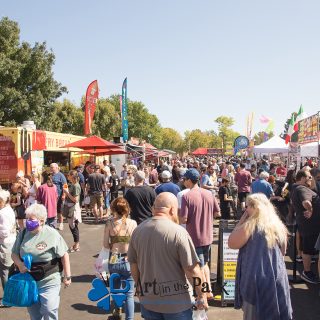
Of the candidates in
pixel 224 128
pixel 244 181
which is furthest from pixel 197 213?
pixel 224 128

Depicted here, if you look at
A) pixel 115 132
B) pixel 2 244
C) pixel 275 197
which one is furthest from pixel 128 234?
pixel 115 132

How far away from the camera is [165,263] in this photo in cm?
314

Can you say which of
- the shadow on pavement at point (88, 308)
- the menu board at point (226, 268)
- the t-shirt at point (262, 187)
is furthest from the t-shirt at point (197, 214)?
the t-shirt at point (262, 187)

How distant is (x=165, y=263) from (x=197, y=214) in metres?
2.27

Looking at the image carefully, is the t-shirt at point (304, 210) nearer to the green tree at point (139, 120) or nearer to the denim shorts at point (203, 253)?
the denim shorts at point (203, 253)

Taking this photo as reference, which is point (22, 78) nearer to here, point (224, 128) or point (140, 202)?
point (140, 202)

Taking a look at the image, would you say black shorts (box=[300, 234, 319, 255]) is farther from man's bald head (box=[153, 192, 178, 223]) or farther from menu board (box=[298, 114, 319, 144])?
menu board (box=[298, 114, 319, 144])

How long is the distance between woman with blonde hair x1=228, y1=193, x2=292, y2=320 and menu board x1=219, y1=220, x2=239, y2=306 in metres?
2.03

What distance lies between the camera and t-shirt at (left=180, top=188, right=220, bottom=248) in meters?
5.36

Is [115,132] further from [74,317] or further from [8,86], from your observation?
[74,317]

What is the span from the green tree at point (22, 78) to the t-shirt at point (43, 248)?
2455cm

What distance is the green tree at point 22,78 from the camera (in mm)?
26969

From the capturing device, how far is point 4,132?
1302 cm

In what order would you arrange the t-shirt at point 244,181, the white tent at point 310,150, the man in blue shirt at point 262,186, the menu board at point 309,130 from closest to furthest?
the man in blue shirt at point 262,186, the t-shirt at point 244,181, the white tent at point 310,150, the menu board at point 309,130
